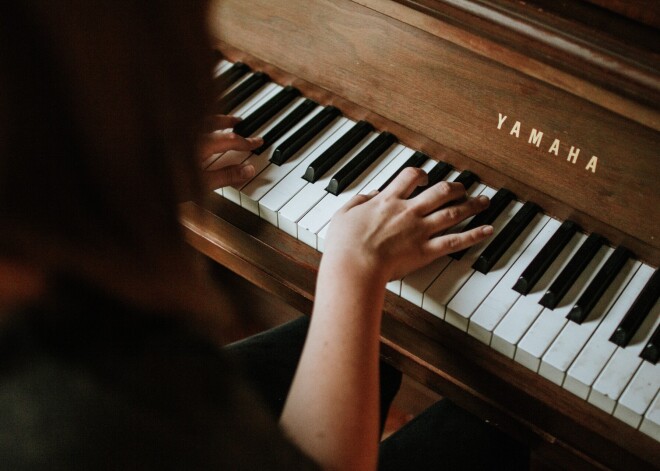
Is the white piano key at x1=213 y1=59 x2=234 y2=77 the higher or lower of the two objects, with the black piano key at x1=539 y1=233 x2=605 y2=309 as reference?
higher

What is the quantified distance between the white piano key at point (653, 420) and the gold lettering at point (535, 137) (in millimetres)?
432

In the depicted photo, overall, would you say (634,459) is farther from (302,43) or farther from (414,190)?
(302,43)

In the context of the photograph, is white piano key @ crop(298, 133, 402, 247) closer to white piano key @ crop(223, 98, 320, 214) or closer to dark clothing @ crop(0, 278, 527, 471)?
white piano key @ crop(223, 98, 320, 214)

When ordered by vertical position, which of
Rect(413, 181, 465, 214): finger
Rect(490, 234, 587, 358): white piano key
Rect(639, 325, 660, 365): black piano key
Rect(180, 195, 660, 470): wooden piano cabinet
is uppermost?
Rect(413, 181, 465, 214): finger

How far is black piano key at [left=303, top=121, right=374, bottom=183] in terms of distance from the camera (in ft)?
4.54

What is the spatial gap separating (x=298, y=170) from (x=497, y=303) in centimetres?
45

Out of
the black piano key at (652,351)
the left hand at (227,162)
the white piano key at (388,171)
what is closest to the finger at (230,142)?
the left hand at (227,162)

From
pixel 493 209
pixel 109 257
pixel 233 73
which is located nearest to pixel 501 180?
pixel 493 209

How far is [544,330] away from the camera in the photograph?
115cm

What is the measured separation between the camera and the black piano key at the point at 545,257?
1198 millimetres

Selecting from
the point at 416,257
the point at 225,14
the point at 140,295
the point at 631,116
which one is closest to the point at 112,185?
the point at 140,295

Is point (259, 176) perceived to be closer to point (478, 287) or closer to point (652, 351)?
point (478, 287)

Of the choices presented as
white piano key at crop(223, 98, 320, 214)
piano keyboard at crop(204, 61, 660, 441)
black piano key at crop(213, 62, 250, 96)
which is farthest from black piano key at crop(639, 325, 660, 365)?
black piano key at crop(213, 62, 250, 96)

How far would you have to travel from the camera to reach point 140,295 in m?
0.72
